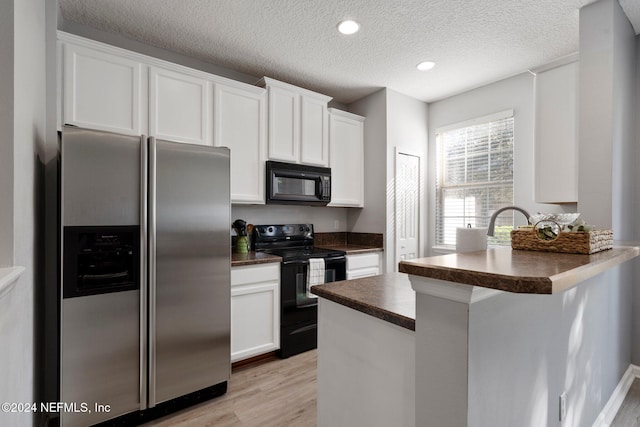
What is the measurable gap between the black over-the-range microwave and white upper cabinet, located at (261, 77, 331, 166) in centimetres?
8

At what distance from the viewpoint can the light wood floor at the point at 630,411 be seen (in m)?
1.82

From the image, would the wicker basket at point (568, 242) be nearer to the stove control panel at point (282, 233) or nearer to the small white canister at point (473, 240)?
the small white canister at point (473, 240)

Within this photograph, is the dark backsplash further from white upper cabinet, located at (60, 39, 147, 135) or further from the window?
white upper cabinet, located at (60, 39, 147, 135)

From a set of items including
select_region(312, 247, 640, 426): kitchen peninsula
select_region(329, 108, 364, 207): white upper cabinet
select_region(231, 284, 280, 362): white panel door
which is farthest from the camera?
select_region(329, 108, 364, 207): white upper cabinet

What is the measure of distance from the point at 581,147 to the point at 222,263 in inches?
98.3

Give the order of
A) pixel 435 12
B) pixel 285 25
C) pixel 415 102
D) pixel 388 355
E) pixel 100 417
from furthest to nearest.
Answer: pixel 415 102, pixel 285 25, pixel 435 12, pixel 100 417, pixel 388 355

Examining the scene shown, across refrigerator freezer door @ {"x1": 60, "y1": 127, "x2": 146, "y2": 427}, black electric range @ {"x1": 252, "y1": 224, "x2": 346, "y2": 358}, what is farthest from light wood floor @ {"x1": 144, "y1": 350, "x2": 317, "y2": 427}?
refrigerator freezer door @ {"x1": 60, "y1": 127, "x2": 146, "y2": 427}

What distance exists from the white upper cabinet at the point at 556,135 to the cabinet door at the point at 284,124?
2024mm

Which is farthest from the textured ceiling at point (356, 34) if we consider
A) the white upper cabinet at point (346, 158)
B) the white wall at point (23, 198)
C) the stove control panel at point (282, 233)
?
the stove control panel at point (282, 233)

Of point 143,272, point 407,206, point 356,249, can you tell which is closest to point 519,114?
point 407,206

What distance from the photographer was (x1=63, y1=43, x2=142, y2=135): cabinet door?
1989 millimetres

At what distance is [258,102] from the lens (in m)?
2.81

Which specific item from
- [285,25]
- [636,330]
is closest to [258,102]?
[285,25]

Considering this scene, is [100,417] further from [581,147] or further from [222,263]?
[581,147]
